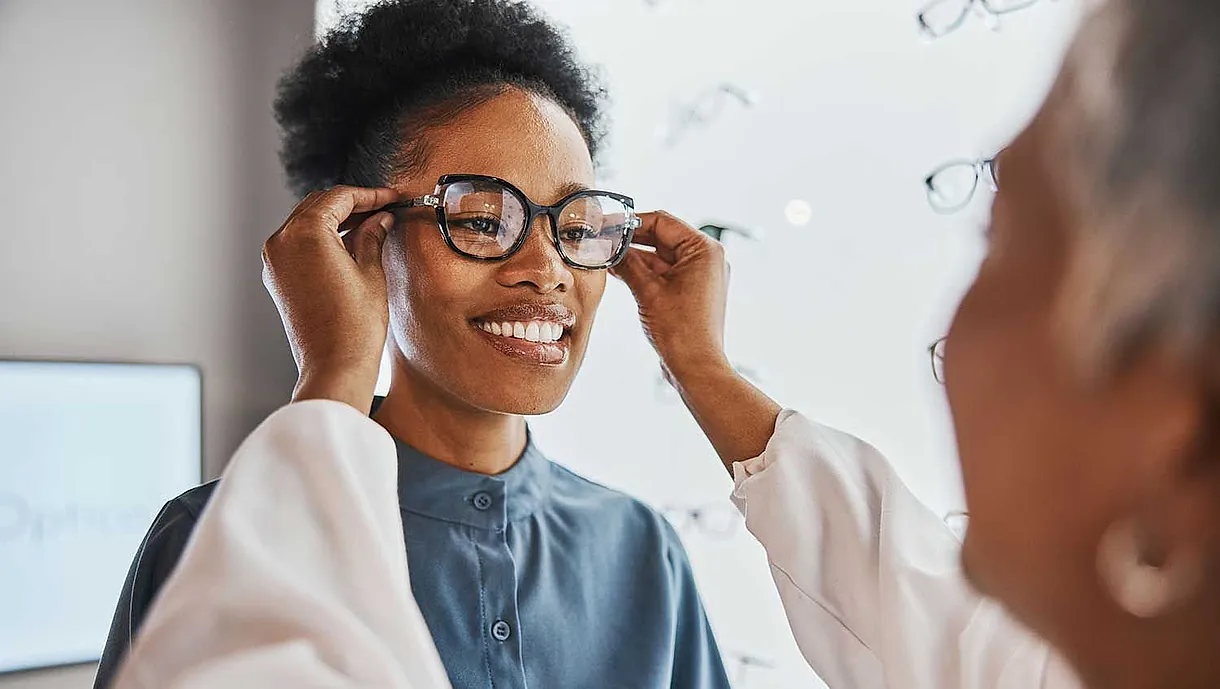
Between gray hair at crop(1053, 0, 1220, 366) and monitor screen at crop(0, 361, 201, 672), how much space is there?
170 centimetres

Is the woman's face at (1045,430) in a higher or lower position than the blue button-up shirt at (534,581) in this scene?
higher

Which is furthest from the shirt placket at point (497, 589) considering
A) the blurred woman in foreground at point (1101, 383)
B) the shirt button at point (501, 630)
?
the blurred woman in foreground at point (1101, 383)

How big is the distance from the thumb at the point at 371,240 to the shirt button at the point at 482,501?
226 mm

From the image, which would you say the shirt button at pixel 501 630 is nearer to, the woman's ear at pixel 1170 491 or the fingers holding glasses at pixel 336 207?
the fingers holding glasses at pixel 336 207

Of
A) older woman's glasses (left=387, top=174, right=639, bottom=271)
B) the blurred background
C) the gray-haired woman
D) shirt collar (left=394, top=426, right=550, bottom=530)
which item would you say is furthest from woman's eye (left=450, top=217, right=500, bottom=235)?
the gray-haired woman

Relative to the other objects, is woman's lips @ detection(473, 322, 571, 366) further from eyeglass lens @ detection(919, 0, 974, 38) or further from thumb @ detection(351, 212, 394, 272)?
eyeglass lens @ detection(919, 0, 974, 38)

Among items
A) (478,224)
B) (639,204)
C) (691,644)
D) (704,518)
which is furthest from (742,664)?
(478,224)

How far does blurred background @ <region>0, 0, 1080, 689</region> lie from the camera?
1.37 metres

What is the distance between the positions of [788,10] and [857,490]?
2.86 ft

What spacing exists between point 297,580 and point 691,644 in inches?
21.7

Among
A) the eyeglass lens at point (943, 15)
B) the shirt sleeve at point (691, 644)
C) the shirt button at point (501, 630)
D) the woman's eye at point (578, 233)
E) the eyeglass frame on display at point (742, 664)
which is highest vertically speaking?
the eyeglass lens at point (943, 15)

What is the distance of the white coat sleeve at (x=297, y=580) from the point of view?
1.74 ft

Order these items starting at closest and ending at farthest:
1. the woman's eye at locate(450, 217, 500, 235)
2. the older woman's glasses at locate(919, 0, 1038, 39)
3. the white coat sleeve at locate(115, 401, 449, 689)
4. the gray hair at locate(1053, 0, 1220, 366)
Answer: the gray hair at locate(1053, 0, 1220, 366) < the white coat sleeve at locate(115, 401, 449, 689) < the woman's eye at locate(450, 217, 500, 235) < the older woman's glasses at locate(919, 0, 1038, 39)

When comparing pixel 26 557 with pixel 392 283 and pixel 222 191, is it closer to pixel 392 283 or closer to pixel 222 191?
pixel 222 191
